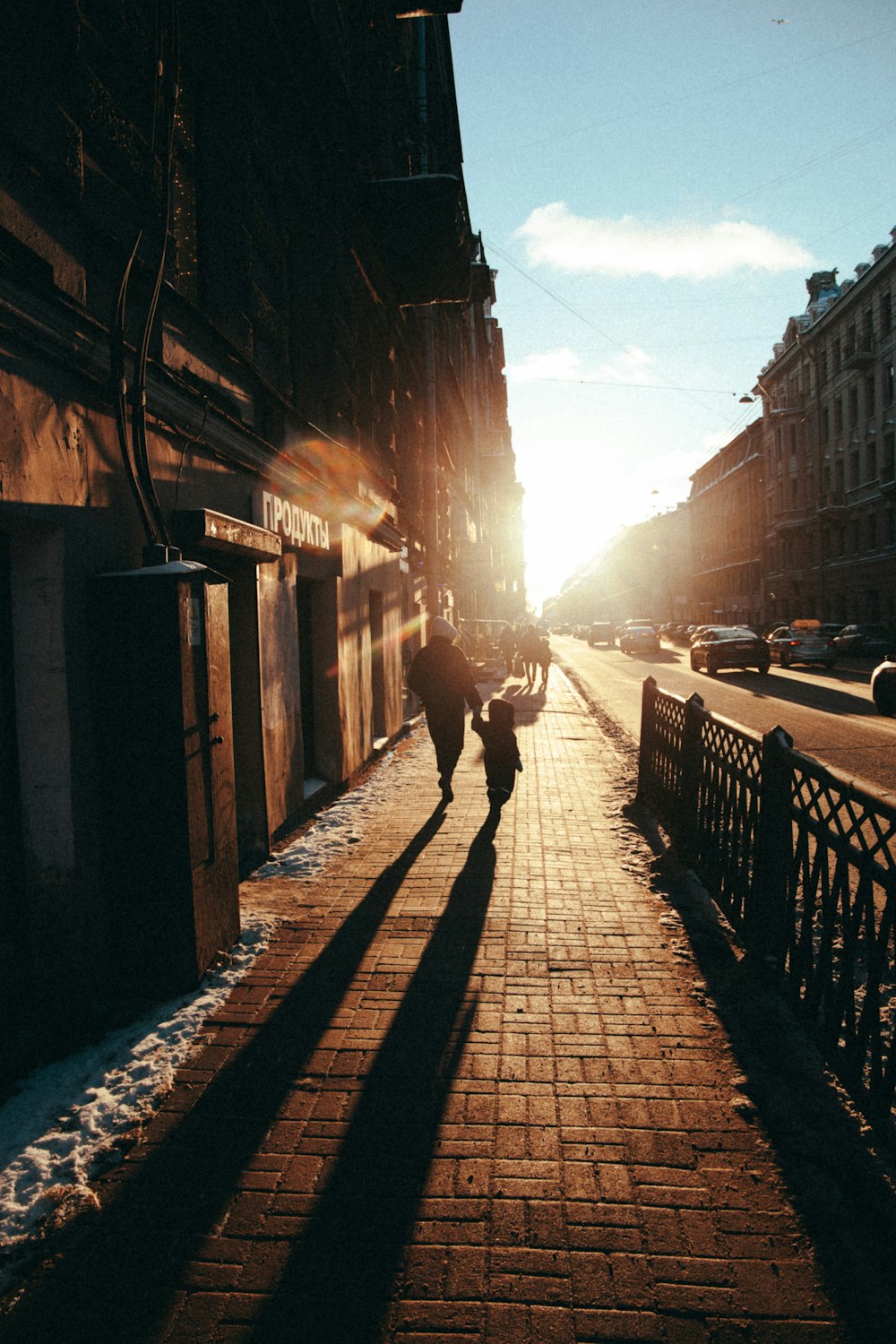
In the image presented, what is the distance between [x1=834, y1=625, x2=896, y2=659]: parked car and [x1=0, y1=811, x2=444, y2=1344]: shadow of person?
112 ft

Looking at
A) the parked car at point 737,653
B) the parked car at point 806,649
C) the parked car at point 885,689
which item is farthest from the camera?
the parked car at point 806,649

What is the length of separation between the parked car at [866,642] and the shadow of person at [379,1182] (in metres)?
33.4

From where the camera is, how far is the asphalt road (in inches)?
421

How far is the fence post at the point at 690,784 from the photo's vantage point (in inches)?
234

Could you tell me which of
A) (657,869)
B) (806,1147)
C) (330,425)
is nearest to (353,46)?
(330,425)

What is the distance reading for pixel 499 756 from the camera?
25.5 ft

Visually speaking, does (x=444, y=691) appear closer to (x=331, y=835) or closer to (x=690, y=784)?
(x=331, y=835)

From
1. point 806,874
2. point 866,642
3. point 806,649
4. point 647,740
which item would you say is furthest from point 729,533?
point 806,874

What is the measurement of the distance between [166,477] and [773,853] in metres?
4.05

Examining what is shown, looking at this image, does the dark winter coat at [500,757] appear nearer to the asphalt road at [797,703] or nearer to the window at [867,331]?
the asphalt road at [797,703]

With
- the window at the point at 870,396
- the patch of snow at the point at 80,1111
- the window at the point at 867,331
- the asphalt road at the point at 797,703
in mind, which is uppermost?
the window at the point at 867,331

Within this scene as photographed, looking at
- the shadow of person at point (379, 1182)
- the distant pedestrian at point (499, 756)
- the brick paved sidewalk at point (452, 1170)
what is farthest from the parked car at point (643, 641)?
the shadow of person at point (379, 1182)

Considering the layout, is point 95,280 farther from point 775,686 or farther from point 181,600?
point 775,686

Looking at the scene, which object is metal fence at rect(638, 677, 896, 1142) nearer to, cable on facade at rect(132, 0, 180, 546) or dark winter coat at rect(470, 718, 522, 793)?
dark winter coat at rect(470, 718, 522, 793)
